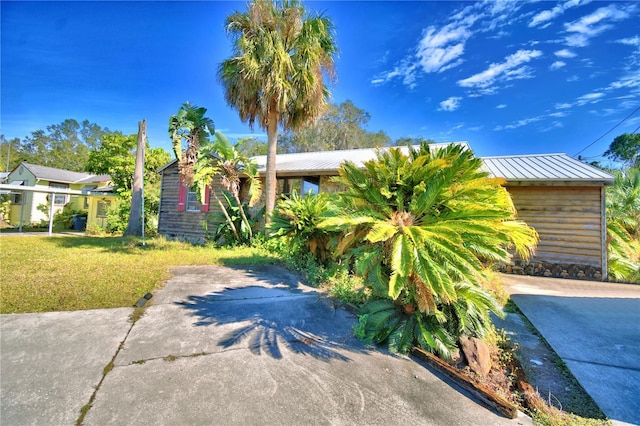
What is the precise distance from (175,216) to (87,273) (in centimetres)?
839

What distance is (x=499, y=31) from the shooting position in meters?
9.12

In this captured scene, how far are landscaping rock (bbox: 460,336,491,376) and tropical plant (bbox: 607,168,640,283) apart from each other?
804 centimetres

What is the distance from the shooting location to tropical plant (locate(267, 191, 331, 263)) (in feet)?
22.6

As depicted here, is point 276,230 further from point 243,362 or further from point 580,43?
point 580,43

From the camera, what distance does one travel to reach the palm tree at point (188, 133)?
28.9ft

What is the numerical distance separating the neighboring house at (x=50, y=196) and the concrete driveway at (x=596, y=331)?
22215mm

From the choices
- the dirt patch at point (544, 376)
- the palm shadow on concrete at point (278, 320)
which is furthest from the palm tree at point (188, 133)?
the dirt patch at point (544, 376)

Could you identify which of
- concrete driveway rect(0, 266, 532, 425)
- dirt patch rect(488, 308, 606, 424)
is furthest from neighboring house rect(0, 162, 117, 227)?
dirt patch rect(488, 308, 606, 424)

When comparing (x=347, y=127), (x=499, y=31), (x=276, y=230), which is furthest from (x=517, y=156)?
(x=347, y=127)

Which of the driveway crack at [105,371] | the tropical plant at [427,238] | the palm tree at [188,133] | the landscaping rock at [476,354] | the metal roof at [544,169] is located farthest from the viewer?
the palm tree at [188,133]

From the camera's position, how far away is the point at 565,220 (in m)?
8.00

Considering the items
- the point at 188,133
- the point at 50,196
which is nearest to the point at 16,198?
the point at 50,196

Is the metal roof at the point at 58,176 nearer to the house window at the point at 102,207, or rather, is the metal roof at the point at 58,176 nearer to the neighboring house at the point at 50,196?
the neighboring house at the point at 50,196

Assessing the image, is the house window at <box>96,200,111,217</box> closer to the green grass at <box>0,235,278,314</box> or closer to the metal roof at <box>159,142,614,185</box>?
the green grass at <box>0,235,278,314</box>
